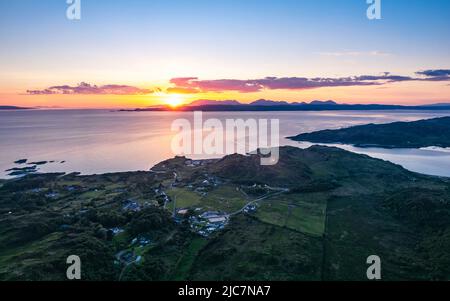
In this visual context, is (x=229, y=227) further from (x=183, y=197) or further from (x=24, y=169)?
(x=24, y=169)

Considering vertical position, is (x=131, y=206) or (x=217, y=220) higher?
(x=131, y=206)

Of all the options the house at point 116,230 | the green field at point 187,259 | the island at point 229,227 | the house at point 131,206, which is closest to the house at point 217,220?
the island at point 229,227

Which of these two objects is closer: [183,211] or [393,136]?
[183,211]

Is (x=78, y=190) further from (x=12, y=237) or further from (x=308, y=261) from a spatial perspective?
(x=308, y=261)

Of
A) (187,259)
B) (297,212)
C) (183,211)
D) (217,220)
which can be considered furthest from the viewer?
(297,212)

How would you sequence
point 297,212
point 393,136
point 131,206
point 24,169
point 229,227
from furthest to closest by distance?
point 393,136 < point 24,169 < point 131,206 < point 297,212 < point 229,227

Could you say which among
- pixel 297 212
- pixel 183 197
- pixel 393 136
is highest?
pixel 393 136

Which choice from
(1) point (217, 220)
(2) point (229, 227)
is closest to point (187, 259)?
(2) point (229, 227)
